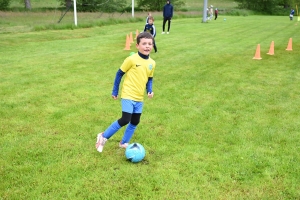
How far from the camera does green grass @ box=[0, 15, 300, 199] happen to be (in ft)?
13.0

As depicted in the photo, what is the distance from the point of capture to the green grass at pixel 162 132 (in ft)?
13.0

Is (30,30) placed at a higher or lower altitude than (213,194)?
higher

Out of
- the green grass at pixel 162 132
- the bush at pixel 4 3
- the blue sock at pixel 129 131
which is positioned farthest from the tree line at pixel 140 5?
the blue sock at pixel 129 131

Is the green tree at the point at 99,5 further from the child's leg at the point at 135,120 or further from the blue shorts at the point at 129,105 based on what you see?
the blue shorts at the point at 129,105

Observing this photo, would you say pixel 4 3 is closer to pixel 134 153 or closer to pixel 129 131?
pixel 129 131

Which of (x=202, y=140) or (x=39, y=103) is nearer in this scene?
(x=202, y=140)

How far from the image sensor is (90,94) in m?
7.64

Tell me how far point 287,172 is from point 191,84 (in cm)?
460

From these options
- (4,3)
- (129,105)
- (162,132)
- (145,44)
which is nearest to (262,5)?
(4,3)

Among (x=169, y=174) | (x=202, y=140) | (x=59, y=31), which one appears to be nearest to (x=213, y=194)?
(x=169, y=174)

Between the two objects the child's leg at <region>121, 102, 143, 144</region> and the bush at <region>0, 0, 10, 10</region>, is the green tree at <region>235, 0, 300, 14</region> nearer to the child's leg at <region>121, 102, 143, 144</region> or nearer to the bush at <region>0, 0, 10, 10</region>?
the bush at <region>0, 0, 10, 10</region>

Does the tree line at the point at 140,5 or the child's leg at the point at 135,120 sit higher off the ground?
the tree line at the point at 140,5

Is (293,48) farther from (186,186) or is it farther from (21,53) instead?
(186,186)

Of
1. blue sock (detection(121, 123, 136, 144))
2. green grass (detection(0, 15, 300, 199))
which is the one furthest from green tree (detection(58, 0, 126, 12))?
blue sock (detection(121, 123, 136, 144))
